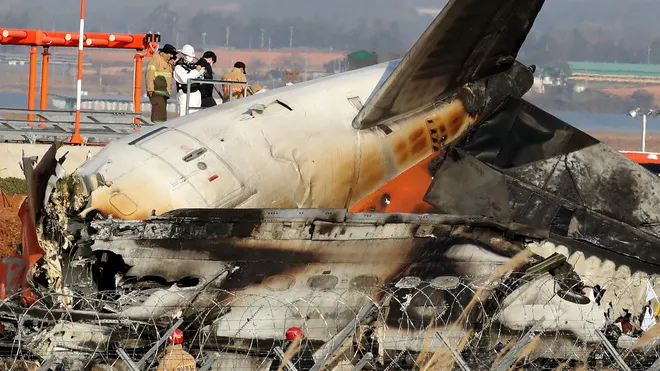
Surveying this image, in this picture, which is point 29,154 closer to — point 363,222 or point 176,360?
point 363,222

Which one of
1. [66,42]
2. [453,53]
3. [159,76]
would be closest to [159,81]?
[159,76]

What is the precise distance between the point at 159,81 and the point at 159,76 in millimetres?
104

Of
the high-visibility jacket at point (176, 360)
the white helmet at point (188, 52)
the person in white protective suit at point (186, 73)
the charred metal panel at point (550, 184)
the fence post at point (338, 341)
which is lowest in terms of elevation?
the high-visibility jacket at point (176, 360)

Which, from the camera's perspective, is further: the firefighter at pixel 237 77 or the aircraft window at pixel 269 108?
the firefighter at pixel 237 77

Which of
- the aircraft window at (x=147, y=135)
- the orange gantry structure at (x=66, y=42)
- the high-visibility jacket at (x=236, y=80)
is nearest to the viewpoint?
the aircraft window at (x=147, y=135)

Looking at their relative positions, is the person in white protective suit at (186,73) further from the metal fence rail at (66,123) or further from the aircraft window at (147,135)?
the aircraft window at (147,135)

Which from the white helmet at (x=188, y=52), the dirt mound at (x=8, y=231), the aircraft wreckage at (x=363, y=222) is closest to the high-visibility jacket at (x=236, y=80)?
the white helmet at (x=188, y=52)

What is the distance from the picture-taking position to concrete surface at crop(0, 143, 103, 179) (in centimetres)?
2275

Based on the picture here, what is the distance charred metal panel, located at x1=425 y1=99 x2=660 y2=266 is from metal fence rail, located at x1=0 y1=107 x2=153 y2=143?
11577 mm

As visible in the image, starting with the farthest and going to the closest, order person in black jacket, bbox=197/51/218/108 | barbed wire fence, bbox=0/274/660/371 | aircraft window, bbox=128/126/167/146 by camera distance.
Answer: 1. person in black jacket, bbox=197/51/218/108
2. aircraft window, bbox=128/126/167/146
3. barbed wire fence, bbox=0/274/660/371

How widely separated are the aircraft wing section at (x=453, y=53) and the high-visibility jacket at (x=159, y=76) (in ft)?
30.9

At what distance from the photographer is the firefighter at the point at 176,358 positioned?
9883 mm

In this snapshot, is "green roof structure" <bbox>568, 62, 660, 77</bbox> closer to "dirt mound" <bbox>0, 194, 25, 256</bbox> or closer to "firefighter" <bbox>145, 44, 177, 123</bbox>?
"firefighter" <bbox>145, 44, 177, 123</bbox>

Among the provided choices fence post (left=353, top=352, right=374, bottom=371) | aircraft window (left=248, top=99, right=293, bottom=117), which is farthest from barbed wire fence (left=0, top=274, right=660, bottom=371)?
aircraft window (left=248, top=99, right=293, bottom=117)
